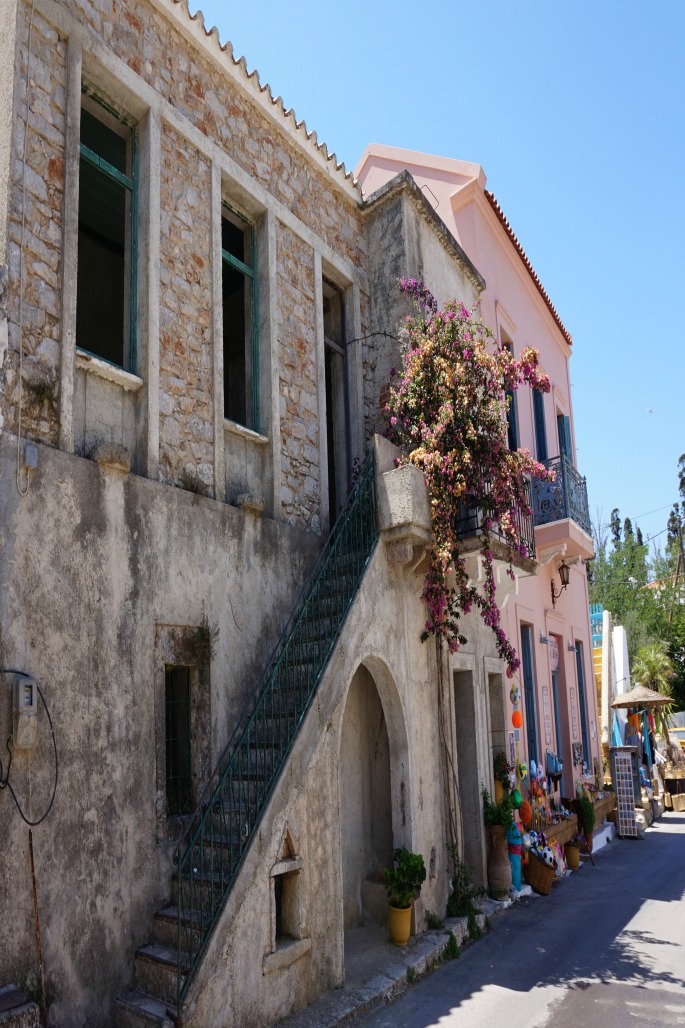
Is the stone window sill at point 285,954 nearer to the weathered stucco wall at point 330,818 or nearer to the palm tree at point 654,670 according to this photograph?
the weathered stucco wall at point 330,818

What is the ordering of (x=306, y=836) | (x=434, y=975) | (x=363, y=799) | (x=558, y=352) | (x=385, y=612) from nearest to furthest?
(x=306, y=836) → (x=434, y=975) → (x=385, y=612) → (x=363, y=799) → (x=558, y=352)

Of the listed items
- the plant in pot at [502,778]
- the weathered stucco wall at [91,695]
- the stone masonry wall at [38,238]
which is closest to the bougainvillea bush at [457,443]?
the plant in pot at [502,778]

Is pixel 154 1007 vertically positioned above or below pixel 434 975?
above

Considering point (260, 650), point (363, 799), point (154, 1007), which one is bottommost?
point (154, 1007)

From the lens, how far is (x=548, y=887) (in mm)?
9773

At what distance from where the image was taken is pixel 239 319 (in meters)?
10.5

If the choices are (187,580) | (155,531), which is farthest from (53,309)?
(187,580)

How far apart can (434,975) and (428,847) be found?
118 cm

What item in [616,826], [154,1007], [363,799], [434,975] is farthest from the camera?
[616,826]

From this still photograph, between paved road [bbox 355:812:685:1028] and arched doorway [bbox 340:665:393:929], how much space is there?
0.96 metres

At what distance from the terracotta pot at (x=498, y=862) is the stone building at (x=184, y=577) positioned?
0.31 meters

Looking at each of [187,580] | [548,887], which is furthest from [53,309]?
[548,887]

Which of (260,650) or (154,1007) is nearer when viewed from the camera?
(154,1007)

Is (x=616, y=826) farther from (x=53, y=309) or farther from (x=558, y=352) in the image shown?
(x=53, y=309)
